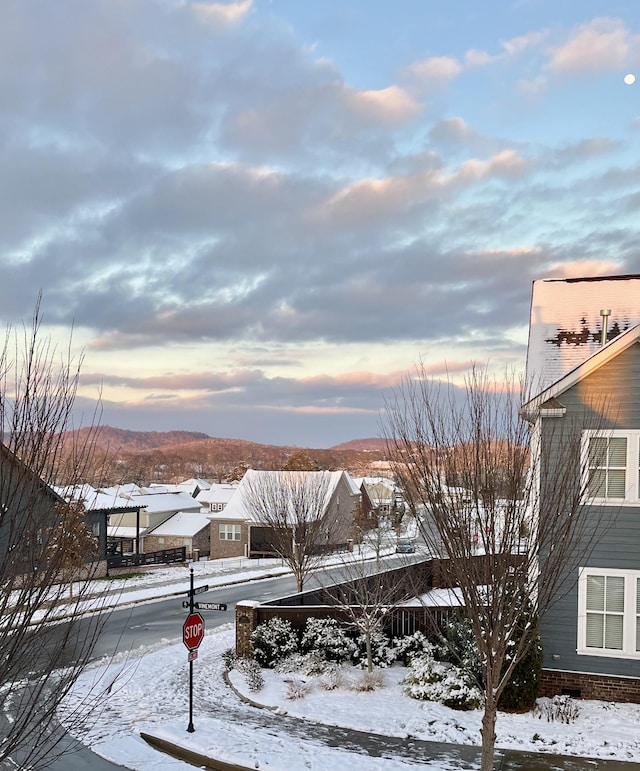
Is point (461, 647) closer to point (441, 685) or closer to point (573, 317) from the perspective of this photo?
point (441, 685)

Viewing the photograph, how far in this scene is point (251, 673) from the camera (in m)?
16.9

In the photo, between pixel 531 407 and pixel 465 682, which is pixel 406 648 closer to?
pixel 465 682

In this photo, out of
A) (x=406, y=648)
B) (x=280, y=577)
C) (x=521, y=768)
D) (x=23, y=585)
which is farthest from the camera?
(x=280, y=577)

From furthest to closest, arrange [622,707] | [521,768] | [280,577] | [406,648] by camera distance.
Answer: [280,577]
[406,648]
[622,707]
[521,768]

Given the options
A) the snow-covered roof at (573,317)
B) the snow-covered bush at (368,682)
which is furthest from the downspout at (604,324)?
the snow-covered bush at (368,682)

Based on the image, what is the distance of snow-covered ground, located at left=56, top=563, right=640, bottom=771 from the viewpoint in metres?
12.4

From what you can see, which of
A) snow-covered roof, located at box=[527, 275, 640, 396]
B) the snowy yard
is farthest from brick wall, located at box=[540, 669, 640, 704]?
snow-covered roof, located at box=[527, 275, 640, 396]

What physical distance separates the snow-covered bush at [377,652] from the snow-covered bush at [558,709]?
4.04 meters

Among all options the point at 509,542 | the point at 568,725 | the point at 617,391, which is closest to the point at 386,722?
the point at 568,725

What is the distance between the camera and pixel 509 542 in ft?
33.9

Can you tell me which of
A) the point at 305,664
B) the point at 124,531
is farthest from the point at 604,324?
the point at 124,531

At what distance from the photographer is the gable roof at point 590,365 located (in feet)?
50.8

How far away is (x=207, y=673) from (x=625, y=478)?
1141cm

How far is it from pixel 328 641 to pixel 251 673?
2.23 m
